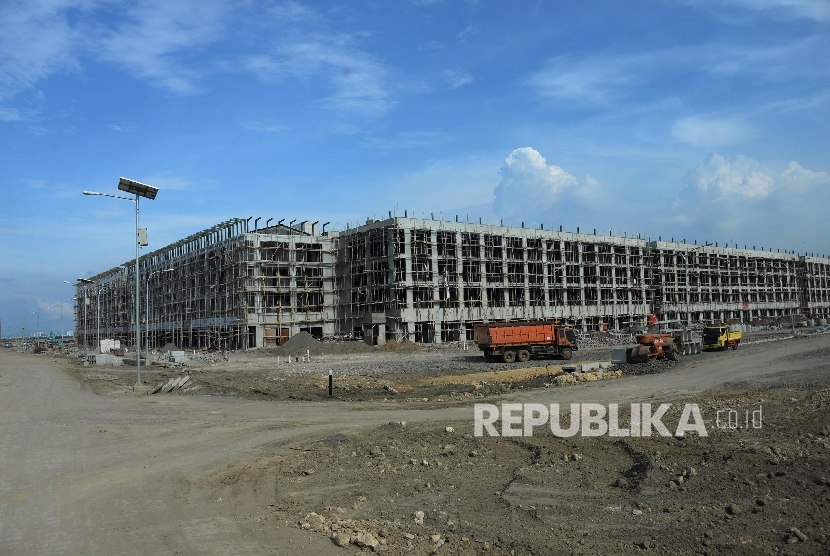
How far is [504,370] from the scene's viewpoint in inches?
1379

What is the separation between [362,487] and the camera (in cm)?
1076

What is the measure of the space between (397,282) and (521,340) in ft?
85.6

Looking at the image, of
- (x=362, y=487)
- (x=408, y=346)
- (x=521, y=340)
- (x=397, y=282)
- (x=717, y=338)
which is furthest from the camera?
(x=397, y=282)

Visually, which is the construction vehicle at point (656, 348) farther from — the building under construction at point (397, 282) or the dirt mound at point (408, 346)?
the building under construction at point (397, 282)

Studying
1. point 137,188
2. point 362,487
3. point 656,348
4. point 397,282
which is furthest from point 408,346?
point 362,487

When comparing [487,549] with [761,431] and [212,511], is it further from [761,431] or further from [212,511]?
[761,431]

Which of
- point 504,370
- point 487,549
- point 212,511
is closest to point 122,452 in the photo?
point 212,511

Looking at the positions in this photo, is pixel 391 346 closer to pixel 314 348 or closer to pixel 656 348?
pixel 314 348

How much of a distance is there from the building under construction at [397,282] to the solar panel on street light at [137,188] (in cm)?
3623

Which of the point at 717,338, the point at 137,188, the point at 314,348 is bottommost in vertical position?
the point at 314,348

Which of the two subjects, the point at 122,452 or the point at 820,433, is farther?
the point at 122,452

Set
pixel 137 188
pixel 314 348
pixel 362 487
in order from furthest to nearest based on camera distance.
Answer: pixel 314 348
pixel 137 188
pixel 362 487

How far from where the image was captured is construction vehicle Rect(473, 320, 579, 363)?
40.5 metres

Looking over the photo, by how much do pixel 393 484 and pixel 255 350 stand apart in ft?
176
